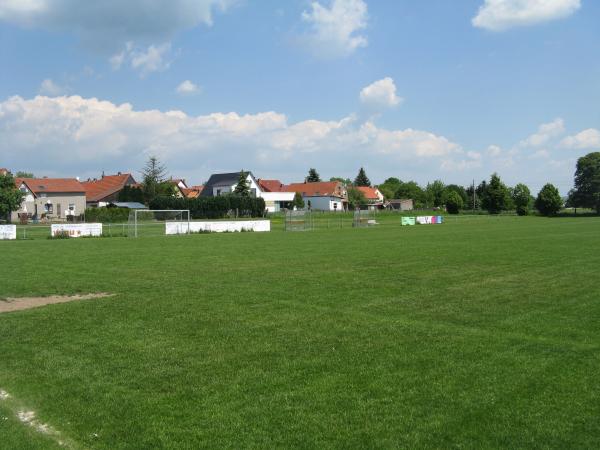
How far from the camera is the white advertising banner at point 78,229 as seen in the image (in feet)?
141

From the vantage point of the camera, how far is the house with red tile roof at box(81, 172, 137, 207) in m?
92.9

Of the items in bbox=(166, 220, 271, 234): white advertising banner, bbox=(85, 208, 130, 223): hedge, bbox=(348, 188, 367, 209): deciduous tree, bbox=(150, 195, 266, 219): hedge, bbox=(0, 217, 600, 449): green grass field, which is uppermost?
bbox=(348, 188, 367, 209): deciduous tree

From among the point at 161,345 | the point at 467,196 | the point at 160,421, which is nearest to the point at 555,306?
the point at 161,345

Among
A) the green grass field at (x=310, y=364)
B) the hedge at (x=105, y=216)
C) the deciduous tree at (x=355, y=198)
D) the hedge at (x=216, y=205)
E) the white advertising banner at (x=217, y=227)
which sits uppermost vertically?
the deciduous tree at (x=355, y=198)

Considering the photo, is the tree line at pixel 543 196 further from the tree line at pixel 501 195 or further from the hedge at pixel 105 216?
the hedge at pixel 105 216

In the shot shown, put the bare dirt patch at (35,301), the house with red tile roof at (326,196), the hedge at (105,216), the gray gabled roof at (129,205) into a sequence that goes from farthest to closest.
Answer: the house with red tile roof at (326,196), the gray gabled roof at (129,205), the hedge at (105,216), the bare dirt patch at (35,301)

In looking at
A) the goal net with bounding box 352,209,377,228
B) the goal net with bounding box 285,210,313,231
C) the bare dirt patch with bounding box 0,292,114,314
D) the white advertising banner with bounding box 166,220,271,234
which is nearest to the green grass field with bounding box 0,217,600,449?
the bare dirt patch with bounding box 0,292,114,314

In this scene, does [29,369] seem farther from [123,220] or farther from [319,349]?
[123,220]

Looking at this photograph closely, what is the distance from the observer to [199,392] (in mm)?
6324

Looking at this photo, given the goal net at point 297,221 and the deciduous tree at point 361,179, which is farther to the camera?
the deciduous tree at point 361,179

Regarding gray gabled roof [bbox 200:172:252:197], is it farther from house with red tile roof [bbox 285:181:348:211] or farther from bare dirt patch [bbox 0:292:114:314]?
bare dirt patch [bbox 0:292:114:314]

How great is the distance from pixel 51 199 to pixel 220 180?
31.2 m

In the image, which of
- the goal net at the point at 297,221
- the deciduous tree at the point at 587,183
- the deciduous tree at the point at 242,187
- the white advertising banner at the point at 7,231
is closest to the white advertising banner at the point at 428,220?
the goal net at the point at 297,221

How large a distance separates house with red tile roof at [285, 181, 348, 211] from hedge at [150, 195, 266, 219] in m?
35.3
